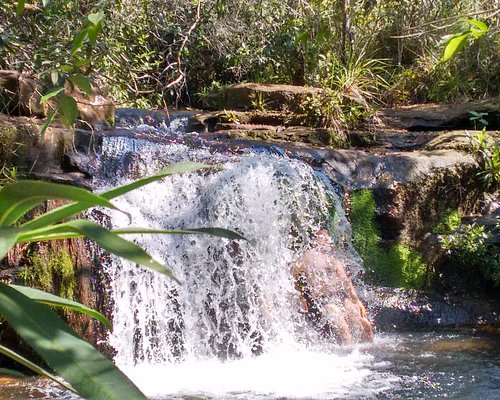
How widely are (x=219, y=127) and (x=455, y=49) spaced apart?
832 cm

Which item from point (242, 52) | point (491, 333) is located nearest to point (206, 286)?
point (491, 333)

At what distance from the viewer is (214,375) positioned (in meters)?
5.68

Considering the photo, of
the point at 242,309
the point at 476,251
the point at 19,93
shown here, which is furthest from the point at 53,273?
the point at 476,251

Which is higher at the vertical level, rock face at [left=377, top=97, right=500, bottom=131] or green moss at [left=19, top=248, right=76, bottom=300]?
rock face at [left=377, top=97, right=500, bottom=131]

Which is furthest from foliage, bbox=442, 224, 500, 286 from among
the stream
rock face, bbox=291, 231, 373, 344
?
rock face, bbox=291, 231, 373, 344

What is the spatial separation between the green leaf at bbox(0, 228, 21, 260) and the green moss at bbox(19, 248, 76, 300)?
5234 millimetres

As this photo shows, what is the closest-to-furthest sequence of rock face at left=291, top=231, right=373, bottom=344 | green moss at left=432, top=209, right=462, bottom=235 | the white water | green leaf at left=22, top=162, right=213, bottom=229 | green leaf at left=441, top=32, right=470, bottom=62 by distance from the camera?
green leaf at left=22, top=162, right=213, bottom=229 < green leaf at left=441, top=32, right=470, bottom=62 < the white water < rock face at left=291, top=231, right=373, bottom=344 < green moss at left=432, top=209, right=462, bottom=235

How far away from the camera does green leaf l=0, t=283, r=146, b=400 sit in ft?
2.53

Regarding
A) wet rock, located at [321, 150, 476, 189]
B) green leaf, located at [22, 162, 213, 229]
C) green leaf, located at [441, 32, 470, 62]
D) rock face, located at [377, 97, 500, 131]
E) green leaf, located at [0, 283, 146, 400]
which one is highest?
rock face, located at [377, 97, 500, 131]

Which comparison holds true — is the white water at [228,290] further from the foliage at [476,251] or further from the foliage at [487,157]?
the foliage at [487,157]

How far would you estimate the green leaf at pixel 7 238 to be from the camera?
79 cm

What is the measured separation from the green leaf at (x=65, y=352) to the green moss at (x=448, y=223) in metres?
7.85

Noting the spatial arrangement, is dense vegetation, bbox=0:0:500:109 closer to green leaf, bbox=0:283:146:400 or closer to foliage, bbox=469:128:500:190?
foliage, bbox=469:128:500:190

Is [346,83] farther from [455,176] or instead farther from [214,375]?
[214,375]
